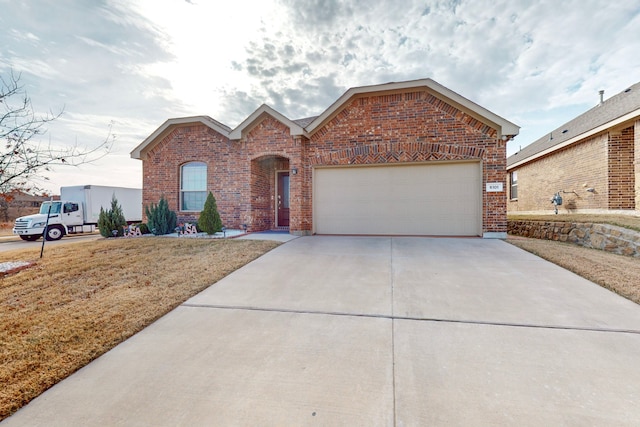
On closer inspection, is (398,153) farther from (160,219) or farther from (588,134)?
(160,219)

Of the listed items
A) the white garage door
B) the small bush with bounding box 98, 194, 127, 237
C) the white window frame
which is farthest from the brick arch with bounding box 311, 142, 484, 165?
the white window frame

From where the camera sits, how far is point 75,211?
46.0 ft

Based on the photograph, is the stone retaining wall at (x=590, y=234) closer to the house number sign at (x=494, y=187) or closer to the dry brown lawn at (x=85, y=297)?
the house number sign at (x=494, y=187)

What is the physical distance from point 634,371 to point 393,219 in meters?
6.95

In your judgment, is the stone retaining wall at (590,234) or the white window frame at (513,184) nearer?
the stone retaining wall at (590,234)

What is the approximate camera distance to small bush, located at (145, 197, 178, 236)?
991 cm

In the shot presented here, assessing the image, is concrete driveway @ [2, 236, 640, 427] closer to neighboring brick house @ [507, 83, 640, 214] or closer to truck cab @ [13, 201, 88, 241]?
neighboring brick house @ [507, 83, 640, 214]

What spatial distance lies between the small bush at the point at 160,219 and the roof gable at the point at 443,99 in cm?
659

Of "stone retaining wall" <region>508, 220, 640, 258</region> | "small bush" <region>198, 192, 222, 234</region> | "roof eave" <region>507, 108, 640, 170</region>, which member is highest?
"roof eave" <region>507, 108, 640, 170</region>

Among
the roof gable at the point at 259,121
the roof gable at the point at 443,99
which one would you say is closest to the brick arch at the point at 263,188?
the roof gable at the point at 259,121

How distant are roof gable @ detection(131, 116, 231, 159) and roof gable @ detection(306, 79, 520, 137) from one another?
13.7 feet

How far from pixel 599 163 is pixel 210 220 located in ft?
44.9

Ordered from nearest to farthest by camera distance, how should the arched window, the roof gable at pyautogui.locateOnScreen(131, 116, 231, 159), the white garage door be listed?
the white garage door
the roof gable at pyautogui.locateOnScreen(131, 116, 231, 159)
the arched window

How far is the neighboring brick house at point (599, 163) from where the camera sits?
29.3ft
